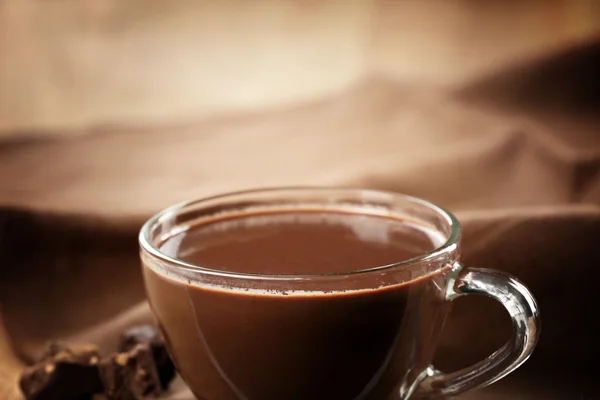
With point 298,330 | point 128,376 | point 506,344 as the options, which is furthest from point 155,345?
point 506,344

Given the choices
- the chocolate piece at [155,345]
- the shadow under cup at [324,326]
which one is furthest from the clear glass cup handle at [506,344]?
the chocolate piece at [155,345]

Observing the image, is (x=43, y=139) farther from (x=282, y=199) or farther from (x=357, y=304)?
(x=357, y=304)

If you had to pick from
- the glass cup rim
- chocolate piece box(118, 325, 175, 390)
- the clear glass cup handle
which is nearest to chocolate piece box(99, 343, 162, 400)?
chocolate piece box(118, 325, 175, 390)

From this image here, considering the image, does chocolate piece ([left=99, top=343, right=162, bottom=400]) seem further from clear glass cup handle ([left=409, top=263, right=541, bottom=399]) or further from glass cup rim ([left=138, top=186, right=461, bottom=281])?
clear glass cup handle ([left=409, top=263, right=541, bottom=399])

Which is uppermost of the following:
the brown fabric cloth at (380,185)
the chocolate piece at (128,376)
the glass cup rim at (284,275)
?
the glass cup rim at (284,275)

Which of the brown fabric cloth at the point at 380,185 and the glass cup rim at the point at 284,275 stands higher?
the glass cup rim at the point at 284,275

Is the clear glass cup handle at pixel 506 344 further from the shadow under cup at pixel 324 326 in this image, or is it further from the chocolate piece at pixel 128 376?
the chocolate piece at pixel 128 376
